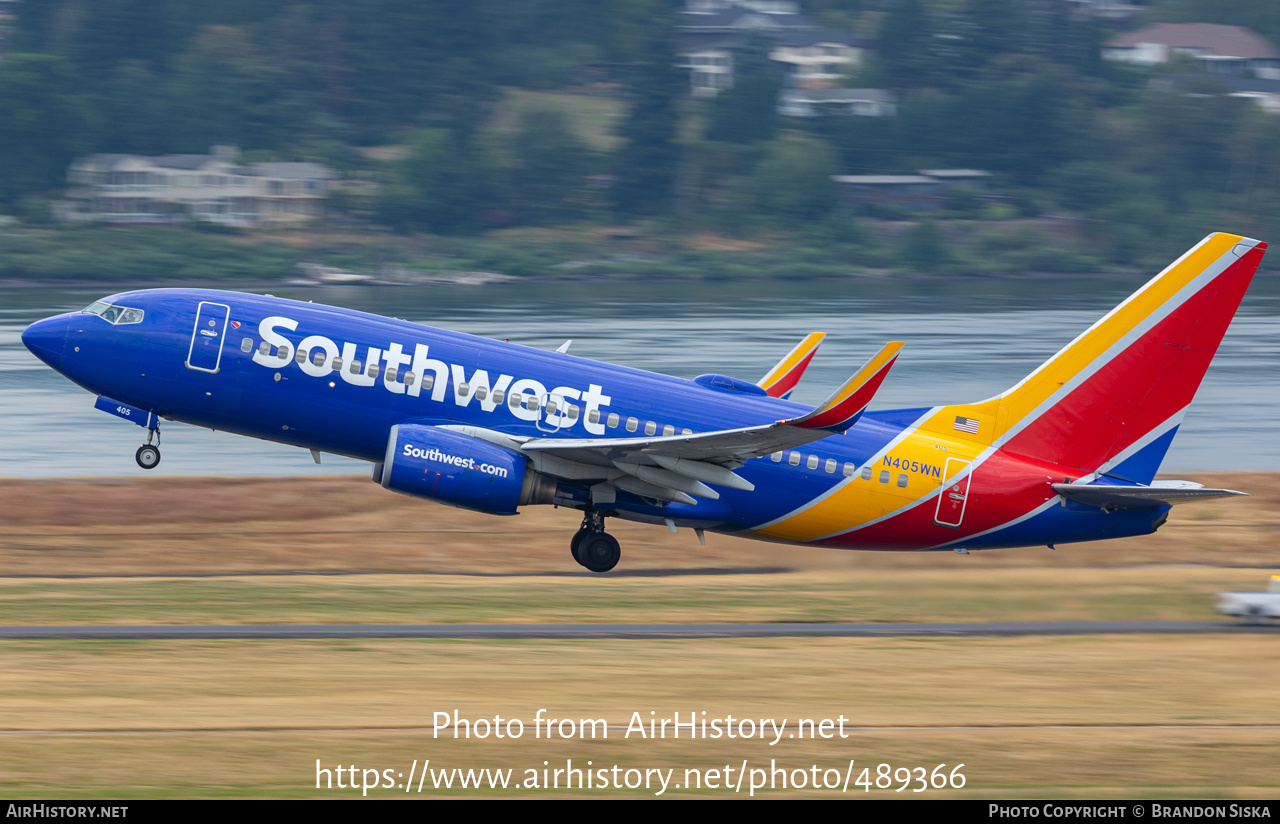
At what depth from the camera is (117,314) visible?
31.3 meters

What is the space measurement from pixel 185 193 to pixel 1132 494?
127m

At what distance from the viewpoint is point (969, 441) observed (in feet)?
107

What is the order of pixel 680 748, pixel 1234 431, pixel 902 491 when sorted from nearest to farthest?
pixel 680 748, pixel 902 491, pixel 1234 431

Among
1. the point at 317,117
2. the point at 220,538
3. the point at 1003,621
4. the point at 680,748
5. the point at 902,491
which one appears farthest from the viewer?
the point at 317,117

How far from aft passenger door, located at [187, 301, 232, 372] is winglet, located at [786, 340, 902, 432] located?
11363 mm

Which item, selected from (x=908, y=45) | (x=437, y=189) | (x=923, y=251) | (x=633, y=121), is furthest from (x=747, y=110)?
(x=437, y=189)

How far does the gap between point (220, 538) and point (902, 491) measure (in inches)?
709

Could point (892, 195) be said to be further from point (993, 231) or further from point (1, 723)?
point (1, 723)

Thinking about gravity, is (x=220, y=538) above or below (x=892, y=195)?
above

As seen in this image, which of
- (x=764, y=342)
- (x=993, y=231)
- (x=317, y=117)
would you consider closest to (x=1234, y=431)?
(x=764, y=342)

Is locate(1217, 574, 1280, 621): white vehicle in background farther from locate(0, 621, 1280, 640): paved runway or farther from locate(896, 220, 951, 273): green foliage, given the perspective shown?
locate(896, 220, 951, 273): green foliage

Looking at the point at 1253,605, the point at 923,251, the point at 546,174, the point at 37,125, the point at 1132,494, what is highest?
the point at 1132,494

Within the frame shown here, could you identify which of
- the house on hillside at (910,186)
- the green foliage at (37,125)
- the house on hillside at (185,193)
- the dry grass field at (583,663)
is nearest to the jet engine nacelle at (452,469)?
the dry grass field at (583,663)

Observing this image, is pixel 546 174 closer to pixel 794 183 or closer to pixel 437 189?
pixel 437 189
